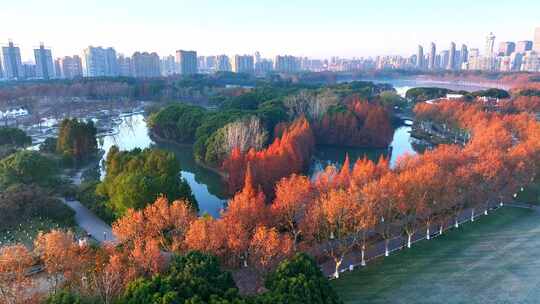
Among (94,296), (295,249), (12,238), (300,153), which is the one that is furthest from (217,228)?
(300,153)

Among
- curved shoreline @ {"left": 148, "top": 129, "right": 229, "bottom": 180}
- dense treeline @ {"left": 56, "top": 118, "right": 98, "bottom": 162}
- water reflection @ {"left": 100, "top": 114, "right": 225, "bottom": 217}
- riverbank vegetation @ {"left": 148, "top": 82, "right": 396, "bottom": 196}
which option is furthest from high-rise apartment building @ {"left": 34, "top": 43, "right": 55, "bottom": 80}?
dense treeline @ {"left": 56, "top": 118, "right": 98, "bottom": 162}

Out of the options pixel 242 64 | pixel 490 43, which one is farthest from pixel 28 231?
pixel 490 43

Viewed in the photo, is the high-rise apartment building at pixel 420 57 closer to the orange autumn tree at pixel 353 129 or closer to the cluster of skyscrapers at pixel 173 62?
the cluster of skyscrapers at pixel 173 62

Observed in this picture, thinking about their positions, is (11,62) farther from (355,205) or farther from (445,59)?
(445,59)

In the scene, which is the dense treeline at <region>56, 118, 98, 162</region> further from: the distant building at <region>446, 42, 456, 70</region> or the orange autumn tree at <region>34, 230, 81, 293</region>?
the distant building at <region>446, 42, 456, 70</region>

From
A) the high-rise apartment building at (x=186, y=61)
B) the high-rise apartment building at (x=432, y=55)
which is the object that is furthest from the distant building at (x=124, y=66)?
the high-rise apartment building at (x=432, y=55)

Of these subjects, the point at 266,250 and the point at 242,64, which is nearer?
the point at 266,250
